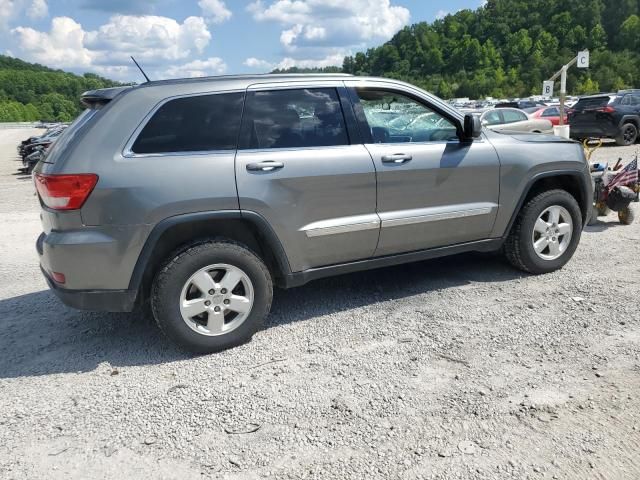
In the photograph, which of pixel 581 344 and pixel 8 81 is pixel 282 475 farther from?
pixel 8 81

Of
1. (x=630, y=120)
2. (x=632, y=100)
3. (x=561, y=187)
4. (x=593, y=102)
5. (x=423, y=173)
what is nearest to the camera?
(x=423, y=173)

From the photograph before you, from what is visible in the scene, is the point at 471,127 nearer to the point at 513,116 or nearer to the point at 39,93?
the point at 513,116

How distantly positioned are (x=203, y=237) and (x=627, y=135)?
17.7 meters

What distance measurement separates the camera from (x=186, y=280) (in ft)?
11.8

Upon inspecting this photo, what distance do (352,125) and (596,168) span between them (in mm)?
4311

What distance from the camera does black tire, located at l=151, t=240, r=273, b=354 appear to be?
358 cm

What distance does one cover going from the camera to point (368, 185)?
410 centimetres

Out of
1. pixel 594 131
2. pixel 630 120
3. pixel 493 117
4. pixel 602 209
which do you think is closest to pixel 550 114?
pixel 594 131

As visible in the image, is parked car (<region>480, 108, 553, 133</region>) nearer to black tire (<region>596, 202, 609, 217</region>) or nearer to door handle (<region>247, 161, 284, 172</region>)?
black tire (<region>596, 202, 609, 217</region>)

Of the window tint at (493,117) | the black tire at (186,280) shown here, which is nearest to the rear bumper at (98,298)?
the black tire at (186,280)

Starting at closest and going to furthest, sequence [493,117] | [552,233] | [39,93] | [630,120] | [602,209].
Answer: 1. [552,233]
2. [602,209]
3. [493,117]
4. [630,120]
5. [39,93]

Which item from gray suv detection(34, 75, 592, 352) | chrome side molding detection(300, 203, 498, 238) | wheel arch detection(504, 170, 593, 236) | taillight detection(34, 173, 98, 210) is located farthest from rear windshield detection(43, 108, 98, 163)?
wheel arch detection(504, 170, 593, 236)

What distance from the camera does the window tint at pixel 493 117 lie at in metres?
15.0

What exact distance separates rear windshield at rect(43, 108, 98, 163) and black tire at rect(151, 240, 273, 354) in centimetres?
100
